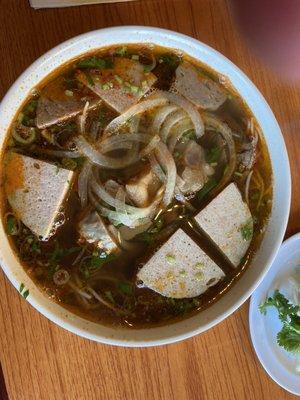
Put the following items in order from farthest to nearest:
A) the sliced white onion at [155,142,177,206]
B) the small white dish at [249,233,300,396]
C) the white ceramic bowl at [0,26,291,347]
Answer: the small white dish at [249,233,300,396] < the sliced white onion at [155,142,177,206] < the white ceramic bowl at [0,26,291,347]

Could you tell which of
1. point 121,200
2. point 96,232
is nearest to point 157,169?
point 121,200

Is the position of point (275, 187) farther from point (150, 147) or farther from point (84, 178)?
point (84, 178)

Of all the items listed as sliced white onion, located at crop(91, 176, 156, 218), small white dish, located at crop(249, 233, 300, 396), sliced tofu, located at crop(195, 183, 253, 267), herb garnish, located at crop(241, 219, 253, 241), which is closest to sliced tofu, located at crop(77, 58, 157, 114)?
sliced white onion, located at crop(91, 176, 156, 218)

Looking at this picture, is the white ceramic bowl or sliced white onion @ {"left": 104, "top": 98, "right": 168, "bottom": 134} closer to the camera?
the white ceramic bowl

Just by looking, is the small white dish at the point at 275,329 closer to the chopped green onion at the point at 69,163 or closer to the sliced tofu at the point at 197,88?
the sliced tofu at the point at 197,88

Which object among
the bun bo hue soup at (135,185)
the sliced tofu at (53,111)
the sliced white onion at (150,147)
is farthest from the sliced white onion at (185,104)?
the sliced tofu at (53,111)

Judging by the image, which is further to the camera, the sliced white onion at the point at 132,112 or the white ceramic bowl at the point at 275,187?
the sliced white onion at the point at 132,112

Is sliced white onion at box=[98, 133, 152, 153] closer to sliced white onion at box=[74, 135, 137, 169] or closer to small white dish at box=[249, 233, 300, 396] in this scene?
sliced white onion at box=[74, 135, 137, 169]
